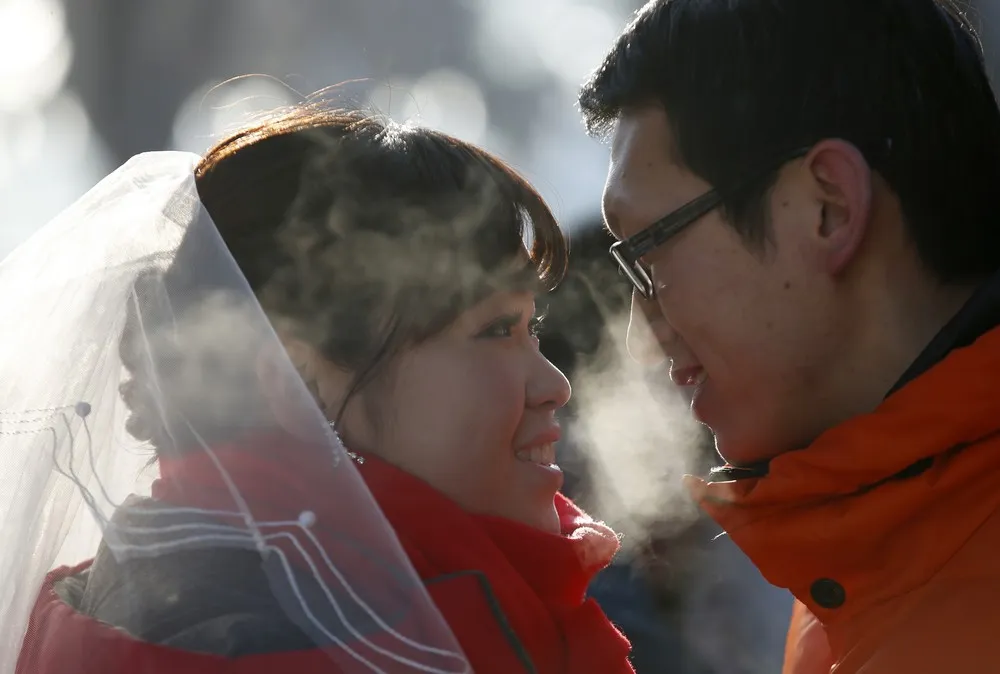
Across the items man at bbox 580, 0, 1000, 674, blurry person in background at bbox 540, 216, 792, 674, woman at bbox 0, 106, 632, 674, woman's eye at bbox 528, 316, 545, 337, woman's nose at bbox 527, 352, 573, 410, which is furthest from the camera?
blurry person in background at bbox 540, 216, 792, 674

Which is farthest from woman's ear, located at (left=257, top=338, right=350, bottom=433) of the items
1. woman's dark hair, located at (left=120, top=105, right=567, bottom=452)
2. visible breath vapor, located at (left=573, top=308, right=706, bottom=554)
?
visible breath vapor, located at (left=573, top=308, right=706, bottom=554)

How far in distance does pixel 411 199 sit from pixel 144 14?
1126 cm

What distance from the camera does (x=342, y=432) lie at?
6.82 ft

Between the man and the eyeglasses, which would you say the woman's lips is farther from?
the eyeglasses

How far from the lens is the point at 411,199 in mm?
2221

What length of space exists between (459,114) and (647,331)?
20.5ft

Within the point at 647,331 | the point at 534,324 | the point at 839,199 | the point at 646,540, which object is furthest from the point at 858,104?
the point at 646,540

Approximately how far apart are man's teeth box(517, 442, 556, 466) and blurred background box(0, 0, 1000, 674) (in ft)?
2.17

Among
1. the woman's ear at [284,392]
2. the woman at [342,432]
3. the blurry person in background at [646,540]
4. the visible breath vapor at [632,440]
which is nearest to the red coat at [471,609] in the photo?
the woman at [342,432]

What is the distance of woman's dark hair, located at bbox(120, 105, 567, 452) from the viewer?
210cm

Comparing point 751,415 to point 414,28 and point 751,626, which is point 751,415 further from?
point 414,28

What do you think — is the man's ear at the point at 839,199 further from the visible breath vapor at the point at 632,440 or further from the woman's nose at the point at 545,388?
the visible breath vapor at the point at 632,440

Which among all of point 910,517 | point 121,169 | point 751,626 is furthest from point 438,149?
point 751,626

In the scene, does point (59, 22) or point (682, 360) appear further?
point (59, 22)
